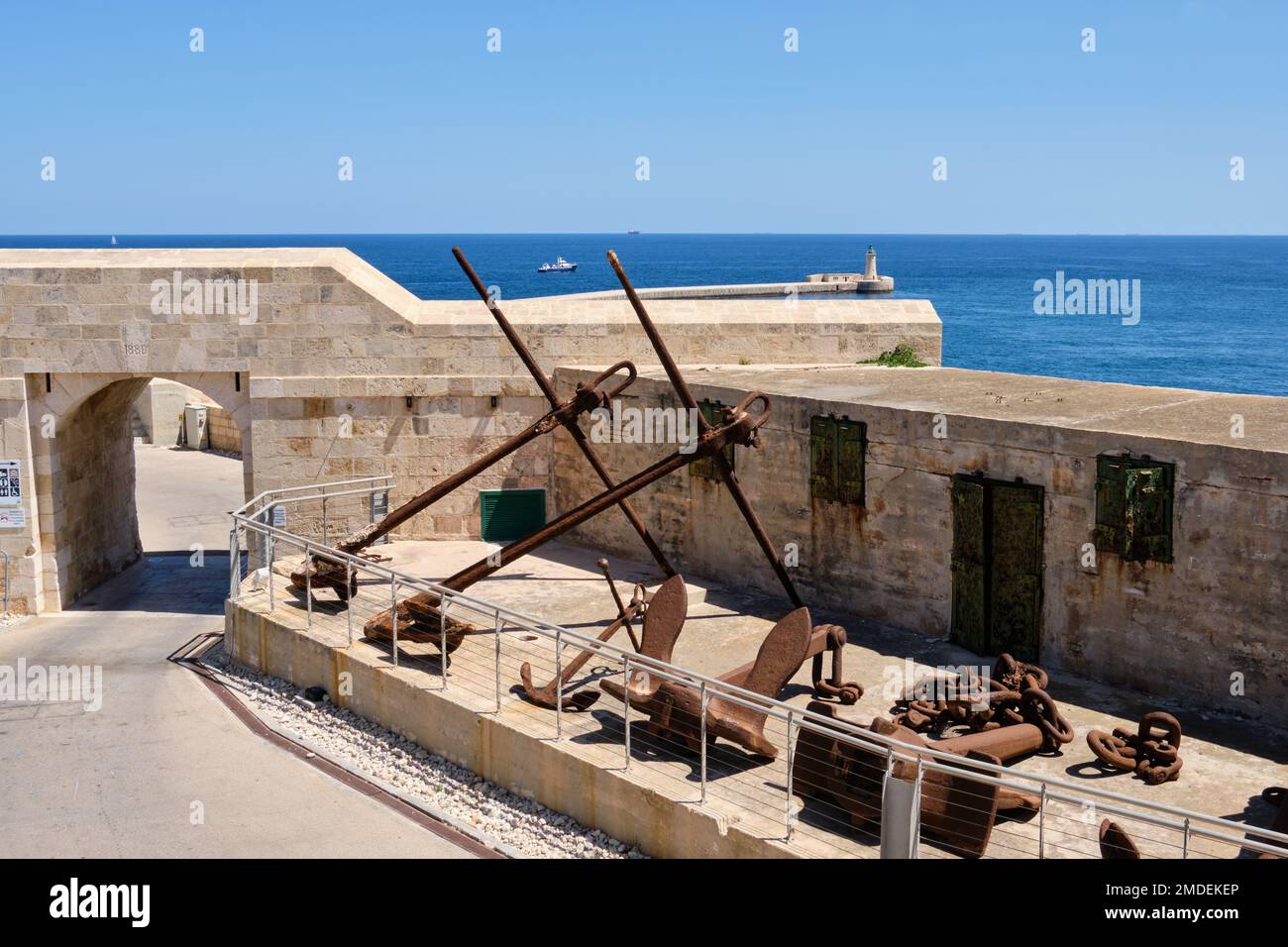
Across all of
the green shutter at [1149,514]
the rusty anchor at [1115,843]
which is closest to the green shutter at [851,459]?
the green shutter at [1149,514]

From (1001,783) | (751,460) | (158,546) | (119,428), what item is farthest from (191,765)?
(158,546)

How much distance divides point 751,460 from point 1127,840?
25.4 feet

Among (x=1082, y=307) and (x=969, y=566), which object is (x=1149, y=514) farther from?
(x=1082, y=307)

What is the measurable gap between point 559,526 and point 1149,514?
18.3 ft

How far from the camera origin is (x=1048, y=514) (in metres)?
12.0

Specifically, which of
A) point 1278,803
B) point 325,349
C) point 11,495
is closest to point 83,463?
point 11,495

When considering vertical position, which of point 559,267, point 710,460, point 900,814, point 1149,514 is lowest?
point 900,814

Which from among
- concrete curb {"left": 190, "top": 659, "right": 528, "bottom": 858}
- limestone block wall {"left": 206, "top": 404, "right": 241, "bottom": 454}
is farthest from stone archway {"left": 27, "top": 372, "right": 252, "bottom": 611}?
limestone block wall {"left": 206, "top": 404, "right": 241, "bottom": 454}

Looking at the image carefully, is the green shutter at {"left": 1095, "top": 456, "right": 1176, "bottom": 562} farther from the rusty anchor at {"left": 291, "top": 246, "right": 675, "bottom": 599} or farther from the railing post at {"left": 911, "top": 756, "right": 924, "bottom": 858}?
the rusty anchor at {"left": 291, "top": 246, "right": 675, "bottom": 599}

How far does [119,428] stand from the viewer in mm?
20938

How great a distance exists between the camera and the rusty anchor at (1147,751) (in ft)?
31.6

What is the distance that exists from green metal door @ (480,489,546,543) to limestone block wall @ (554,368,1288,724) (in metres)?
1.64

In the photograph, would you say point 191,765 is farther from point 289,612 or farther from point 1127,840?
point 1127,840

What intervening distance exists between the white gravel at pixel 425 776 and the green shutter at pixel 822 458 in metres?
4.87
